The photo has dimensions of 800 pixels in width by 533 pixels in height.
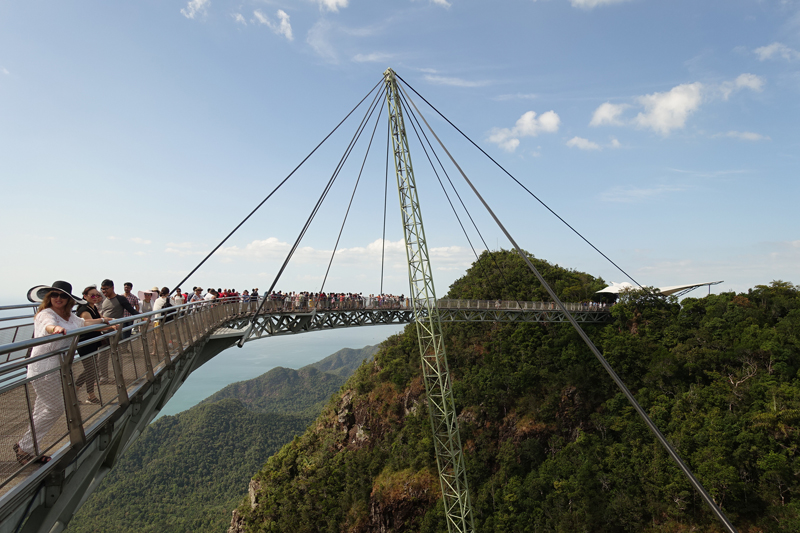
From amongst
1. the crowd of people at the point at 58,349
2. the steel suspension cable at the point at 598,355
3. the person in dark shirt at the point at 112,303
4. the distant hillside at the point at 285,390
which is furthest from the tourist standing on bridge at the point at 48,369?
the distant hillside at the point at 285,390

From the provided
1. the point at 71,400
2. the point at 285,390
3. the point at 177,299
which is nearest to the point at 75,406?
the point at 71,400

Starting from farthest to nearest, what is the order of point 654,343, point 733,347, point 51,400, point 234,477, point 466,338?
point 234,477 < point 466,338 < point 654,343 < point 733,347 < point 51,400

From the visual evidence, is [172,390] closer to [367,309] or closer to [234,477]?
[367,309]

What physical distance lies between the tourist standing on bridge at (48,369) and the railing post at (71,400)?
64 millimetres

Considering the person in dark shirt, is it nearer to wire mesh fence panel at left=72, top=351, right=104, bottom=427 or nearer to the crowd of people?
the crowd of people

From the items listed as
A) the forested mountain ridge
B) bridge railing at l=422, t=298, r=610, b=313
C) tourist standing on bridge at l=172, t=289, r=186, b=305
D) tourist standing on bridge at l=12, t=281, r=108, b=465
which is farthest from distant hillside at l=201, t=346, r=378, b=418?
tourist standing on bridge at l=12, t=281, r=108, b=465

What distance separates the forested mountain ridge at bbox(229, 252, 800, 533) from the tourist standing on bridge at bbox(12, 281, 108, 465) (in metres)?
26.6

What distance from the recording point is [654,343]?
105 ft

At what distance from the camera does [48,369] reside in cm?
354

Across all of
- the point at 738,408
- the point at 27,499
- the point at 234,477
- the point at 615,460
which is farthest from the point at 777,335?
the point at 234,477

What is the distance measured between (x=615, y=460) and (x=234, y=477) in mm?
83467

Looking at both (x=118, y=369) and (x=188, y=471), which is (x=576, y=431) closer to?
(x=118, y=369)

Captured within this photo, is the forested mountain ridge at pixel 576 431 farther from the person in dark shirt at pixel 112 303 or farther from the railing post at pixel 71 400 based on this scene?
the person in dark shirt at pixel 112 303

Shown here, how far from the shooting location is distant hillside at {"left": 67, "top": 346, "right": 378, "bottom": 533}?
2635 inches
